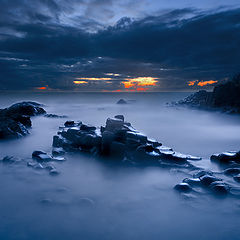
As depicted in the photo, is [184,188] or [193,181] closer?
[184,188]

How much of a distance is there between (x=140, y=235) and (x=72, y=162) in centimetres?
504

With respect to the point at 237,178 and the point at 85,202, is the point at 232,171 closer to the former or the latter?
the point at 237,178

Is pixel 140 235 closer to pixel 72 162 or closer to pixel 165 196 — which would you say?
pixel 165 196

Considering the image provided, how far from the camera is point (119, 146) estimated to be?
9.12m

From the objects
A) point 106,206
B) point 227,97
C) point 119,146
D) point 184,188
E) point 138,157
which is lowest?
point 106,206

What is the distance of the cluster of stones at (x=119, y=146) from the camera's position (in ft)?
28.3

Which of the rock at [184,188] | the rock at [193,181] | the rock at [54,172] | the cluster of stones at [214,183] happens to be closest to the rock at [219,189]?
the cluster of stones at [214,183]

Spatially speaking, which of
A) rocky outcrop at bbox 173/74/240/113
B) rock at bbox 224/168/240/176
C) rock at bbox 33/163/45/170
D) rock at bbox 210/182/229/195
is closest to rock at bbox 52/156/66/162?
rock at bbox 33/163/45/170

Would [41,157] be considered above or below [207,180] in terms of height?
below

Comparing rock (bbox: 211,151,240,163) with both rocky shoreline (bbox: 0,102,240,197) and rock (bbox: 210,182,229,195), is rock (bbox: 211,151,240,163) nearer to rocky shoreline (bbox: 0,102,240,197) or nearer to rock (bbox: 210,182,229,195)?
rocky shoreline (bbox: 0,102,240,197)

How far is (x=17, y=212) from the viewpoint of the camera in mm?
4930

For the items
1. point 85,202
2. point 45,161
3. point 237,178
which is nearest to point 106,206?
point 85,202

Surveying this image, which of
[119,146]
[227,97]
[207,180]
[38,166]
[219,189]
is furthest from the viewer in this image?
[227,97]

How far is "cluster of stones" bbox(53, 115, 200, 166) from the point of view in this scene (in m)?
8.62
